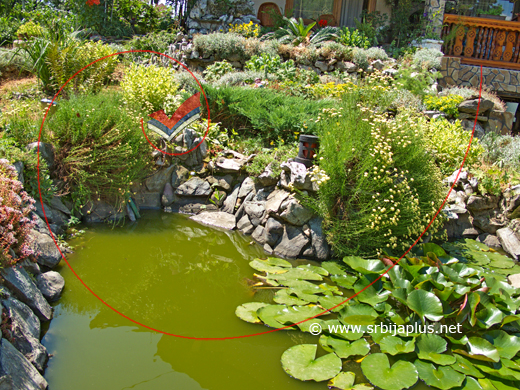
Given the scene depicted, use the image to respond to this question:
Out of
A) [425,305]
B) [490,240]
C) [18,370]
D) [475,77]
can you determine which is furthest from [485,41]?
[18,370]

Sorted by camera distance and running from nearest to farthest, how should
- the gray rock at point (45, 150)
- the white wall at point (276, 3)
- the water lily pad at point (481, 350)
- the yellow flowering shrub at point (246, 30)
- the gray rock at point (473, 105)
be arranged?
the water lily pad at point (481, 350) → the gray rock at point (45, 150) → the gray rock at point (473, 105) → the yellow flowering shrub at point (246, 30) → the white wall at point (276, 3)

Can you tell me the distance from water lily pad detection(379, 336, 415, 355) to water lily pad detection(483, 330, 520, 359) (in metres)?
0.69

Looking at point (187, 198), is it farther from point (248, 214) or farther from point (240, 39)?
point (240, 39)

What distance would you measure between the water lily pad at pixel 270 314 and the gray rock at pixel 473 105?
20.8ft

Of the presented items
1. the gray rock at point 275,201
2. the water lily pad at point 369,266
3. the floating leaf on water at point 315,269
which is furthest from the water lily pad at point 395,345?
the gray rock at point 275,201

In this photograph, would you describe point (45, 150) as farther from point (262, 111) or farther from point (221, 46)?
point (221, 46)

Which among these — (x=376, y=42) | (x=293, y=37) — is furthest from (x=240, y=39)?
(x=376, y=42)

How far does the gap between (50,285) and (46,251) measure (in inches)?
22.9

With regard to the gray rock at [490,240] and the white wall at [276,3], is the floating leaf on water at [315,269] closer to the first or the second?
the gray rock at [490,240]

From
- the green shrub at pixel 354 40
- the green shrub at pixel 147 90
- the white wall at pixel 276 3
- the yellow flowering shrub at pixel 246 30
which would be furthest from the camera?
the white wall at pixel 276 3

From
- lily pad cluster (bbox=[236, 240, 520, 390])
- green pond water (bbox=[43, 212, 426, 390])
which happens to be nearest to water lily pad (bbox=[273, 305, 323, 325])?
lily pad cluster (bbox=[236, 240, 520, 390])

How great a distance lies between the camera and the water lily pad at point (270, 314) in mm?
3383

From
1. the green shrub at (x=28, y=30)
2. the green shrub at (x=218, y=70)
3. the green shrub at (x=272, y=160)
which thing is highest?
the green shrub at (x=28, y=30)

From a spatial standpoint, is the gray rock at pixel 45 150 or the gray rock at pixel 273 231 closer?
the gray rock at pixel 45 150
